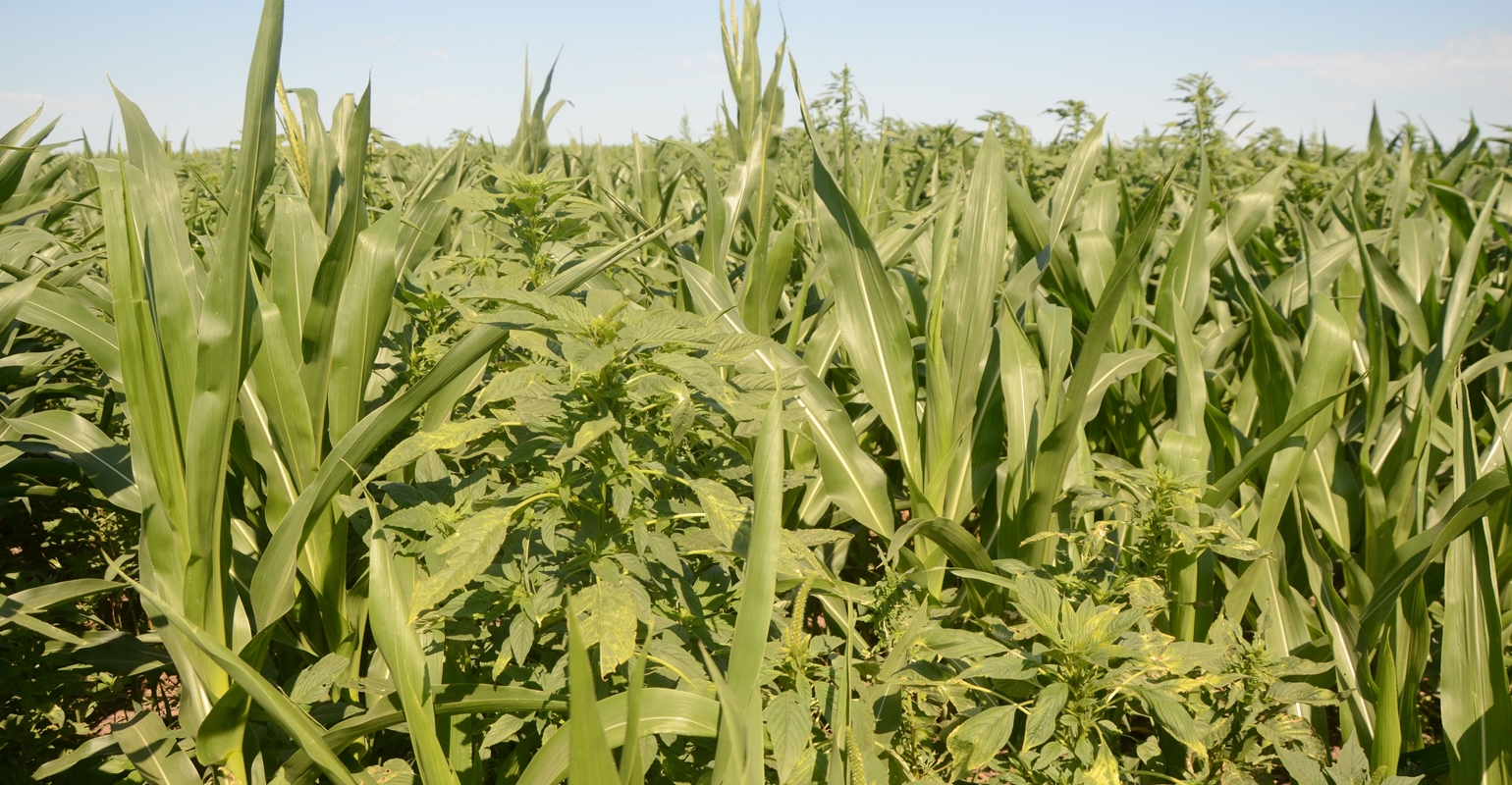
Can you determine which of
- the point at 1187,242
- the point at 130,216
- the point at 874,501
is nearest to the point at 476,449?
the point at 130,216

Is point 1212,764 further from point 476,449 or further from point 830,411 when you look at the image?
point 476,449

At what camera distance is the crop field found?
3.56ft

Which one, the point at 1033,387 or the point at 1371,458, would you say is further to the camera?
the point at 1371,458

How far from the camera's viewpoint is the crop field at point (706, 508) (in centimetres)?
108

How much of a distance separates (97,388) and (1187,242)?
2323mm

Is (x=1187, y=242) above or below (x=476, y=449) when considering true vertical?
above

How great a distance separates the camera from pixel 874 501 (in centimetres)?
173

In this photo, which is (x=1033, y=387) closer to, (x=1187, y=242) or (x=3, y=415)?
(x=1187, y=242)

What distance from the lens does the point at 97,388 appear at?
1.87 meters

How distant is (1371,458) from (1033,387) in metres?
0.77

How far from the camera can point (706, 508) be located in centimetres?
107

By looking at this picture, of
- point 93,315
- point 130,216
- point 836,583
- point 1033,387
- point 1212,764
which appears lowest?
point 1212,764

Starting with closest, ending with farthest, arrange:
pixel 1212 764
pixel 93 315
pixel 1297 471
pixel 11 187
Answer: pixel 1212 764, pixel 93 315, pixel 1297 471, pixel 11 187

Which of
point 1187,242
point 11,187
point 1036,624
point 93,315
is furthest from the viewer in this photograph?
point 1187,242
